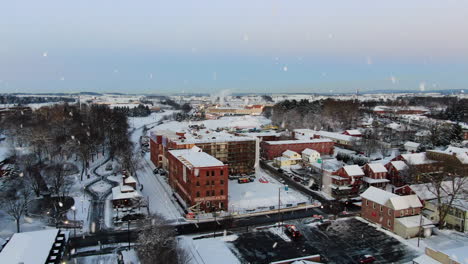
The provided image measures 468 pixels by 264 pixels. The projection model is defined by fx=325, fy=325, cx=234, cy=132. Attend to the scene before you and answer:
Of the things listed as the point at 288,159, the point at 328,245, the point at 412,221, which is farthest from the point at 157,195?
the point at 412,221

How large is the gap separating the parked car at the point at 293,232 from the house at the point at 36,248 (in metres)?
13.9

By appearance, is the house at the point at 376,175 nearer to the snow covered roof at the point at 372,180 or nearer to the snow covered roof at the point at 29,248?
the snow covered roof at the point at 372,180

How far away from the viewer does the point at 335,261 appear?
18.9 metres

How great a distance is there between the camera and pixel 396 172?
34.3m

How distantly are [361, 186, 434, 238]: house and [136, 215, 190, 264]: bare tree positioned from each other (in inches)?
569

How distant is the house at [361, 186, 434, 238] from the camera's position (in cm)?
2230

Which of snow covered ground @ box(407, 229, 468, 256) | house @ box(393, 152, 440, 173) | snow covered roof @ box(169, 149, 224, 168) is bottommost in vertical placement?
snow covered ground @ box(407, 229, 468, 256)

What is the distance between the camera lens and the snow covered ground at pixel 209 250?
18.8m

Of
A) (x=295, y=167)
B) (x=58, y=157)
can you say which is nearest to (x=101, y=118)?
(x=58, y=157)

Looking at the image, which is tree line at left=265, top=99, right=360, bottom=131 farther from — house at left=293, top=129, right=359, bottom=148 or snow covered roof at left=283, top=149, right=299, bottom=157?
snow covered roof at left=283, top=149, right=299, bottom=157

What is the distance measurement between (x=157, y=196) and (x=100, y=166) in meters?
15.3

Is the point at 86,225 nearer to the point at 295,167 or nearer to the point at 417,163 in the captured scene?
the point at 295,167

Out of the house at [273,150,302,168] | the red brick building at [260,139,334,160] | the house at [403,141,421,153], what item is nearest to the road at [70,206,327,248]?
the house at [273,150,302,168]

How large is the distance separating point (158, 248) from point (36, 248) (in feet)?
20.1
